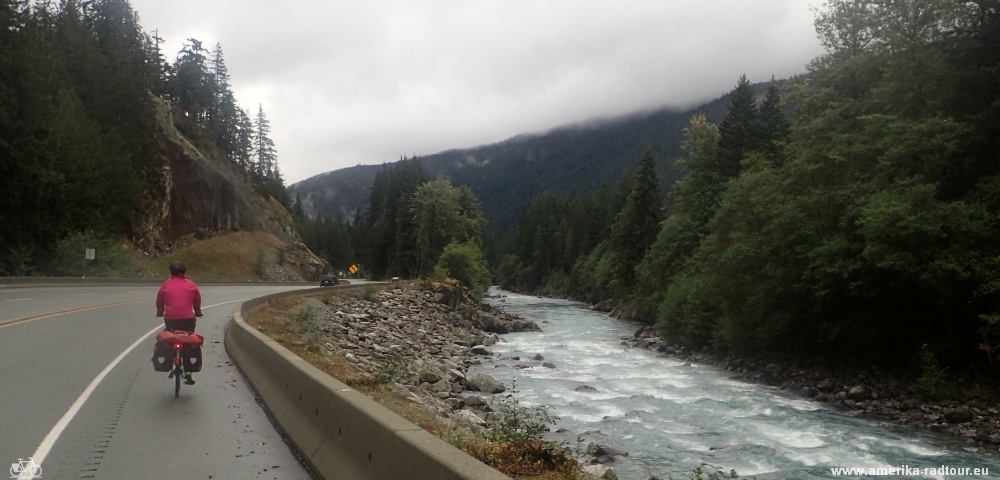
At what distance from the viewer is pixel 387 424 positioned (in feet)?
17.2

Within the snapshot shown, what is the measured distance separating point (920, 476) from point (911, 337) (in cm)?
1149

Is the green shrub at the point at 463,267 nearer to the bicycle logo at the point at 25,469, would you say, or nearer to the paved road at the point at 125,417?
the paved road at the point at 125,417

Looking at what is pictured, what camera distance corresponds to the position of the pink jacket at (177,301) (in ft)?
34.2

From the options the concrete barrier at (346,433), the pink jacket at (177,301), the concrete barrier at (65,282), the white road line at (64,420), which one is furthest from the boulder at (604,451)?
the concrete barrier at (65,282)

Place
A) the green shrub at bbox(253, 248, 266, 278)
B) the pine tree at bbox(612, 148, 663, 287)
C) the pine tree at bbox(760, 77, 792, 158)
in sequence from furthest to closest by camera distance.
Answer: the green shrub at bbox(253, 248, 266, 278) < the pine tree at bbox(612, 148, 663, 287) < the pine tree at bbox(760, 77, 792, 158)

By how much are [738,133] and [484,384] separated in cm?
3137

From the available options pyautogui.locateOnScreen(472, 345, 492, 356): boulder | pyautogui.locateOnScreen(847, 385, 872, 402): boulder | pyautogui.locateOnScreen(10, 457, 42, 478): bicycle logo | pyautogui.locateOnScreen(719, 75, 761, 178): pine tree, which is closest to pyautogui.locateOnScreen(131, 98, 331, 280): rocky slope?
pyautogui.locateOnScreen(472, 345, 492, 356): boulder

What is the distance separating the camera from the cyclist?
1044cm

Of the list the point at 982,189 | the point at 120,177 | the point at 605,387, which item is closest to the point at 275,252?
the point at 120,177

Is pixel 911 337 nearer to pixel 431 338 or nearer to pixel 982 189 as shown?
pixel 982 189

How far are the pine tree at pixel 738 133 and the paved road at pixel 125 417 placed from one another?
3798 cm

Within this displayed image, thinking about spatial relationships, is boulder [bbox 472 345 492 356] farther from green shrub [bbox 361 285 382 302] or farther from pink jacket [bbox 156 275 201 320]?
pink jacket [bbox 156 275 201 320]

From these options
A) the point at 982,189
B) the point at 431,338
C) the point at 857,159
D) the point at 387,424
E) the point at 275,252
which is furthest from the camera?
the point at 275,252

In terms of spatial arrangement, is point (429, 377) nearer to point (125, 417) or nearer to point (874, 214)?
point (125, 417)
